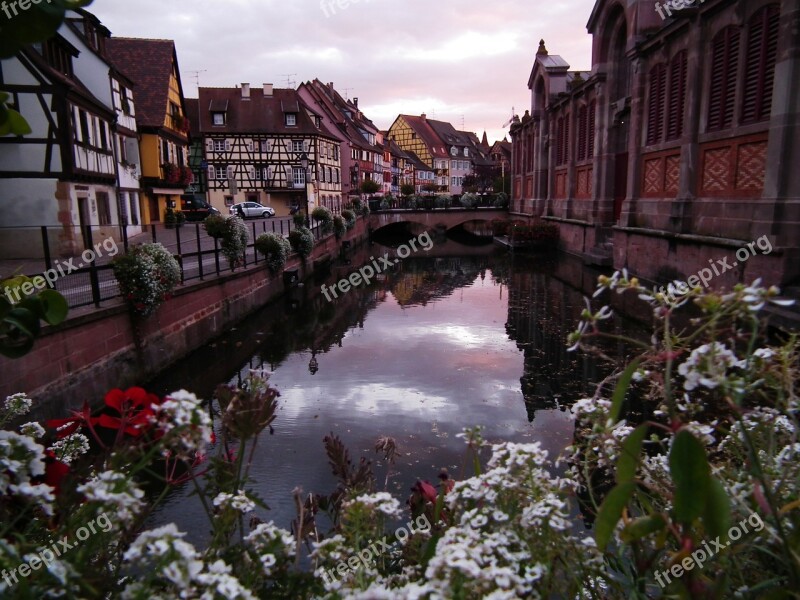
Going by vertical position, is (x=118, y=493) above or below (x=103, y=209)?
below

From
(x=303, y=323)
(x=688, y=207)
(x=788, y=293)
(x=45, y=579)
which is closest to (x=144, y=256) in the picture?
(x=303, y=323)

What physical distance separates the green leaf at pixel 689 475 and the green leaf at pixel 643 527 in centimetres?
16

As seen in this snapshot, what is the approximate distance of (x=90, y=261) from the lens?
1011 centimetres

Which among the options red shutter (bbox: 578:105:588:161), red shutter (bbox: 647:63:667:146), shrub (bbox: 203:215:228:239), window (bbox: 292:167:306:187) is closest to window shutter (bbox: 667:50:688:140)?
red shutter (bbox: 647:63:667:146)

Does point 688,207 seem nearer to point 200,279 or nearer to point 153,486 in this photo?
point 200,279

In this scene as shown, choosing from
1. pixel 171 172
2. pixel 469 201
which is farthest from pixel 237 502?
pixel 469 201

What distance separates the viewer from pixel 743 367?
5.30ft

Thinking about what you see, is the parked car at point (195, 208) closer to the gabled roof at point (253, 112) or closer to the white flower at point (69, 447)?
the gabled roof at point (253, 112)

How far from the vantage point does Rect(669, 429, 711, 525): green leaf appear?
1.24 metres

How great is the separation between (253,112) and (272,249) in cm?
3274

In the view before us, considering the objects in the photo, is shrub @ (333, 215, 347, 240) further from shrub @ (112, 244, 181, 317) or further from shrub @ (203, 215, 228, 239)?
shrub @ (112, 244, 181, 317)

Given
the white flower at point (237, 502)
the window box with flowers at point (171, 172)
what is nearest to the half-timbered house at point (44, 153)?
the window box with flowers at point (171, 172)

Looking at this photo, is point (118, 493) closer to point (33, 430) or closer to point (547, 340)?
point (33, 430)

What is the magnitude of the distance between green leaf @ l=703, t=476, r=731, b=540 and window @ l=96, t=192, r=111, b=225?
76.5 ft
